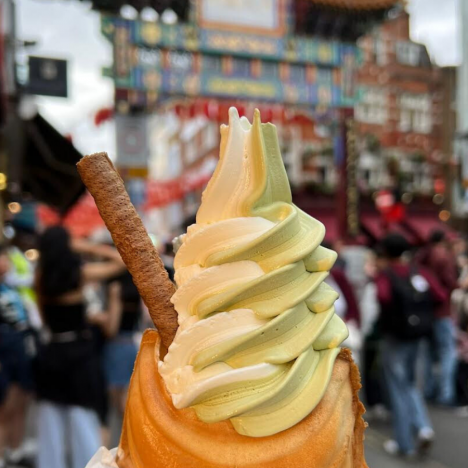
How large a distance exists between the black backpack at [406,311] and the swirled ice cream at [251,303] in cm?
272

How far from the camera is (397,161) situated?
63.7ft

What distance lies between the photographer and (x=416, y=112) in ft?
70.8

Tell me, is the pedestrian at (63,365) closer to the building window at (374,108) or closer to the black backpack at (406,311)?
the black backpack at (406,311)

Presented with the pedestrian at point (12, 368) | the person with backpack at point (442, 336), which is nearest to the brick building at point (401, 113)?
the person with backpack at point (442, 336)

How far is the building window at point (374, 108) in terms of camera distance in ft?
67.6

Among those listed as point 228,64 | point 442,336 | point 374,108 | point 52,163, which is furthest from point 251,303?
point 374,108

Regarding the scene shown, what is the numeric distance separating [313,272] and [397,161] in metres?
19.5

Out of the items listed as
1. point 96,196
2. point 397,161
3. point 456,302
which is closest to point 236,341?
point 96,196

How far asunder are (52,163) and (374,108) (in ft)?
59.0

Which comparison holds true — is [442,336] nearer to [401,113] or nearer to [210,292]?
[210,292]

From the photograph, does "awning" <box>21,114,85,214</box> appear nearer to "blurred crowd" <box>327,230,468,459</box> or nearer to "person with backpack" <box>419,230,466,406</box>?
"blurred crowd" <box>327,230,468,459</box>

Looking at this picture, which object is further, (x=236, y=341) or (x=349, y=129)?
(x=349, y=129)

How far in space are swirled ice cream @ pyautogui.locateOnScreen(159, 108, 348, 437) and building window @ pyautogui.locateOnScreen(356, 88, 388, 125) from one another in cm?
2049

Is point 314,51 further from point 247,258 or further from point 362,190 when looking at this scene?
point 247,258
